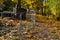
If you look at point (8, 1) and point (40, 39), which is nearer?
point (40, 39)

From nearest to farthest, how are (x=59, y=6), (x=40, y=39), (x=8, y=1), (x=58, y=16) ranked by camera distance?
1. (x=40, y=39)
2. (x=59, y=6)
3. (x=58, y=16)
4. (x=8, y=1)

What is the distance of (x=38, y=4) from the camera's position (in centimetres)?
3362

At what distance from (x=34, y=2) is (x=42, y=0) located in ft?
12.4

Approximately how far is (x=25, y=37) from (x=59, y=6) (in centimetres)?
1165

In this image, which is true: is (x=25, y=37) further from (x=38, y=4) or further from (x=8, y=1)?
(x=8, y=1)

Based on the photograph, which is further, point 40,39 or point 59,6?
point 59,6

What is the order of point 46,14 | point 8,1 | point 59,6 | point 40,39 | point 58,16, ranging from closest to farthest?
point 40,39 < point 59,6 < point 58,16 < point 46,14 < point 8,1

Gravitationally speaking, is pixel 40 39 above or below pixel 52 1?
below

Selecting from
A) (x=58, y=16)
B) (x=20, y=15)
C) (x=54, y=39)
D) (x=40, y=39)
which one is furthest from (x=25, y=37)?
(x=58, y=16)

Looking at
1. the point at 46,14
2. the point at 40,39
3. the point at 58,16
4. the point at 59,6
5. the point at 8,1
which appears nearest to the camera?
the point at 40,39

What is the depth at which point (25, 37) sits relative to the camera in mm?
13102

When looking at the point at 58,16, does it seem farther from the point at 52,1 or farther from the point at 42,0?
the point at 42,0

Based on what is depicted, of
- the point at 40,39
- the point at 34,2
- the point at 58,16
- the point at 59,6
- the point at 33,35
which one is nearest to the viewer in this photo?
the point at 40,39

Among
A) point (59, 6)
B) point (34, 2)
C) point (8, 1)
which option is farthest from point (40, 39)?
point (8, 1)
